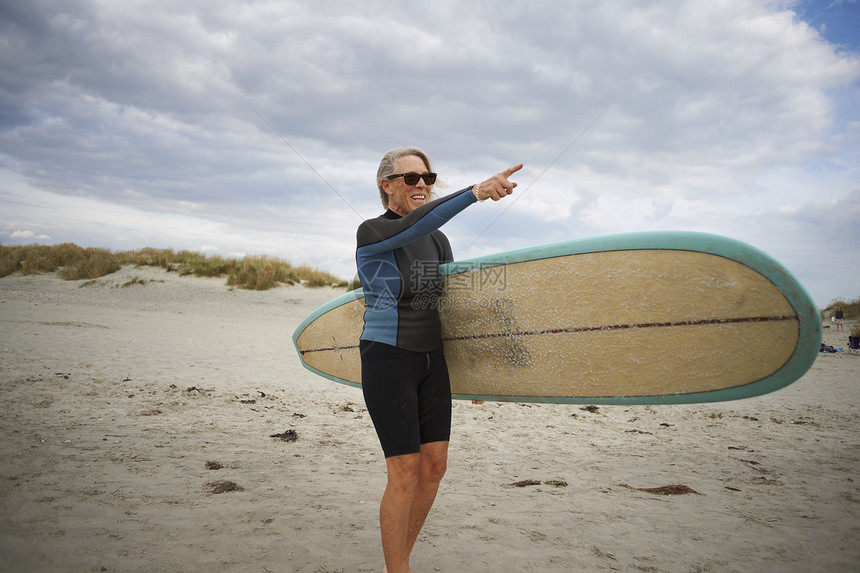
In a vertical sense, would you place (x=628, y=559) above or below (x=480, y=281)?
below

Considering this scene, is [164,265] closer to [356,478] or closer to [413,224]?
[356,478]

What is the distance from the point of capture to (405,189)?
193cm

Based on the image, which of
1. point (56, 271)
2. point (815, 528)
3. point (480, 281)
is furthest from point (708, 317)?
point (56, 271)

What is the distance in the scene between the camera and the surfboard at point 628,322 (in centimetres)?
188

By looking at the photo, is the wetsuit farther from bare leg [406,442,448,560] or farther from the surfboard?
the surfboard

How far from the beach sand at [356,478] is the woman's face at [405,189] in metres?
1.60

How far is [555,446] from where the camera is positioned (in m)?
4.25

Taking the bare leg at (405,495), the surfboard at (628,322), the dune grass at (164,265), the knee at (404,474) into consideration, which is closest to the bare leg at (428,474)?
the bare leg at (405,495)

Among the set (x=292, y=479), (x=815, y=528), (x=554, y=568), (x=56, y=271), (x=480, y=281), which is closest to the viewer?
(x=554, y=568)

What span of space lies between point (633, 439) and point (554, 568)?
2.60 meters

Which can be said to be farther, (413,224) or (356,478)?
(356,478)

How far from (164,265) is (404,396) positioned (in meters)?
16.9

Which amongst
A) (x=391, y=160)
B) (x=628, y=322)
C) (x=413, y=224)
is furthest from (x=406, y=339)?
(x=628, y=322)

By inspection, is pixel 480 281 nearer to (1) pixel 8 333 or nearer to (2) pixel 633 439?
(2) pixel 633 439
